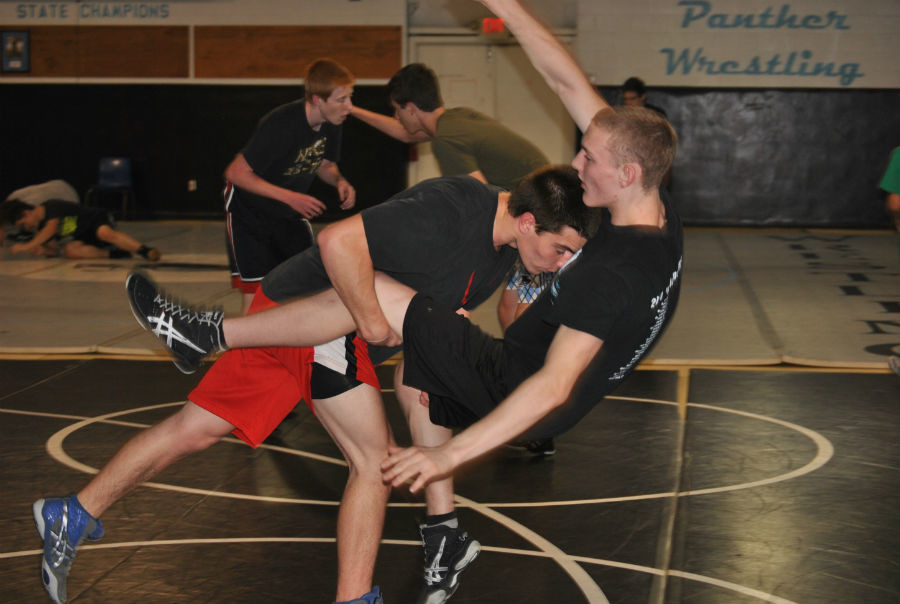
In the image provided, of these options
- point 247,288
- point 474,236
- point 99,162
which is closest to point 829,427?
point 474,236

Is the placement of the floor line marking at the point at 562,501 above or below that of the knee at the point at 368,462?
below

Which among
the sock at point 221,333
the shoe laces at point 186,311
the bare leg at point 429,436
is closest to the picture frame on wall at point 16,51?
the shoe laces at point 186,311

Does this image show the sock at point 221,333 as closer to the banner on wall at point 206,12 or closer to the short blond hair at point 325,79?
the short blond hair at point 325,79

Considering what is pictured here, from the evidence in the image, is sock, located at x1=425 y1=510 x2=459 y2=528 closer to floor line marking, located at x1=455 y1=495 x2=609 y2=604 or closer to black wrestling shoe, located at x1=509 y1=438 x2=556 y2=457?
floor line marking, located at x1=455 y1=495 x2=609 y2=604

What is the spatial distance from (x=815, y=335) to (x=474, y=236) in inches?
184

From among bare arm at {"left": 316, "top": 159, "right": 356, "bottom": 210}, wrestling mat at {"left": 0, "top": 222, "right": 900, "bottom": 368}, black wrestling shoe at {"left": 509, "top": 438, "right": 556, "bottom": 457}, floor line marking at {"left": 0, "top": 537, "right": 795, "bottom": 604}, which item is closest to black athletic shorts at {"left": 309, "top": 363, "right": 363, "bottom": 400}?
floor line marking at {"left": 0, "top": 537, "right": 795, "bottom": 604}

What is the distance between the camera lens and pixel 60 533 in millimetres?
3299

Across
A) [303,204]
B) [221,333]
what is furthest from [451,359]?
[303,204]

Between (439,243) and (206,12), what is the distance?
40.9ft

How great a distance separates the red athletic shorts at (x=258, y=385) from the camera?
11.0 ft

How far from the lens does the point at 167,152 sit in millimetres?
15133

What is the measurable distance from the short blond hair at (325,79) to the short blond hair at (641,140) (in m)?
2.76

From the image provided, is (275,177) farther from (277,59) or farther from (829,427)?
(277,59)

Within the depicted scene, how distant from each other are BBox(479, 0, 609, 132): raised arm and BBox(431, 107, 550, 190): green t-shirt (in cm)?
216
